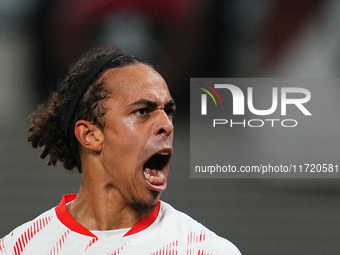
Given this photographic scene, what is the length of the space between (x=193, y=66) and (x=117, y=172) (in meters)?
1.48

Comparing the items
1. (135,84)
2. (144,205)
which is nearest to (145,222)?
(144,205)

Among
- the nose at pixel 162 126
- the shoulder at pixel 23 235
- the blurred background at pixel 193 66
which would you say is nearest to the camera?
the nose at pixel 162 126

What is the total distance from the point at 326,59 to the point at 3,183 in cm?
174

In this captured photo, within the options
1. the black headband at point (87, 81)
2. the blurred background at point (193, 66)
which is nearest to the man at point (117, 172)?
the black headband at point (87, 81)

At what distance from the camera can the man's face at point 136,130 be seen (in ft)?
6.25

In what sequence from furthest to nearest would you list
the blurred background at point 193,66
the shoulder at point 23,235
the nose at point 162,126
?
the blurred background at point 193,66 → the shoulder at point 23,235 → the nose at point 162,126

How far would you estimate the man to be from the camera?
1.91 metres

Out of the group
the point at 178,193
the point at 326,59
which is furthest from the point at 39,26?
the point at 326,59

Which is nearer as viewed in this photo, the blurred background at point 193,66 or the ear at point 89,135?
the ear at point 89,135

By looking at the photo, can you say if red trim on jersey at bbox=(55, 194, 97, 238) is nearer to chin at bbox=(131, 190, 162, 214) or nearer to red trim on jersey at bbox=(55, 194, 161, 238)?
red trim on jersey at bbox=(55, 194, 161, 238)

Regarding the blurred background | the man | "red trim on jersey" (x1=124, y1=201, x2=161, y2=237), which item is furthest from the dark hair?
the blurred background

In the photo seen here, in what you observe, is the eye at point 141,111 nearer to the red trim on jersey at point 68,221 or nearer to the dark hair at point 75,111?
the dark hair at point 75,111

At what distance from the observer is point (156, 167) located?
2.03 metres

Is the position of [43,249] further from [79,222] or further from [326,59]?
[326,59]
